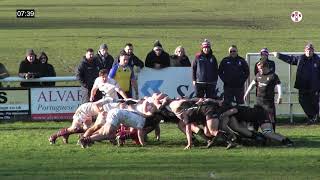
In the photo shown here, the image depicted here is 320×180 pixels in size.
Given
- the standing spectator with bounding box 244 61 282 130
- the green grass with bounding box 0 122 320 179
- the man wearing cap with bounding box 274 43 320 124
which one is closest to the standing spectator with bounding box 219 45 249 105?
the man wearing cap with bounding box 274 43 320 124

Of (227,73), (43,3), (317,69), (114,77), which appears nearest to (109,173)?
(114,77)

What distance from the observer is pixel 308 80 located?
20906 millimetres

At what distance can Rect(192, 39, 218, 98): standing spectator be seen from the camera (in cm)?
2034

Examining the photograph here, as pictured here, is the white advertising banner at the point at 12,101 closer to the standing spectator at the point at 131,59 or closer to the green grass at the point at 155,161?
the standing spectator at the point at 131,59

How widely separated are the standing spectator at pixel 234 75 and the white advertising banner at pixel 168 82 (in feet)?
3.10

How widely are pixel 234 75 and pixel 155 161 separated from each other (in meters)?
5.64

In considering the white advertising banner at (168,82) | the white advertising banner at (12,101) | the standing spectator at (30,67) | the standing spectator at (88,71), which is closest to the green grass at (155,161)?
the standing spectator at (88,71)

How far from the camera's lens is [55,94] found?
21625 mm

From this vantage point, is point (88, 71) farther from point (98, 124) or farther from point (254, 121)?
point (254, 121)

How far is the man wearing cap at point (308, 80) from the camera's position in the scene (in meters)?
20.9

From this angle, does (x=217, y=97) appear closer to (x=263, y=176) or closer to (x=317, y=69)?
(x=317, y=69)

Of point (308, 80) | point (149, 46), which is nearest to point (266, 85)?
point (308, 80)

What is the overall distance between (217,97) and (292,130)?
7.30ft

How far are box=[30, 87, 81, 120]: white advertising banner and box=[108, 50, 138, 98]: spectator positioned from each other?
2220 mm
